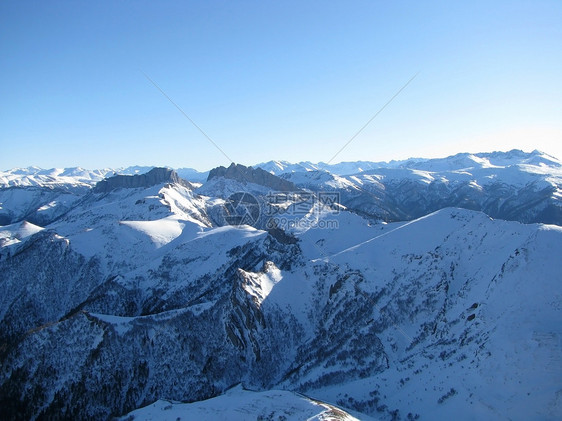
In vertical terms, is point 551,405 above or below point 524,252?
below

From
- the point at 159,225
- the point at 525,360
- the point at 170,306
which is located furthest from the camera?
the point at 159,225

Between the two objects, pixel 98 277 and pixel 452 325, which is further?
pixel 98 277

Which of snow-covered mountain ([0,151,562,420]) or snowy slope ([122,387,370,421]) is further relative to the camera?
snow-covered mountain ([0,151,562,420])

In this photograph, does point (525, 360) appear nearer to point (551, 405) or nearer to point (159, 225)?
point (551, 405)

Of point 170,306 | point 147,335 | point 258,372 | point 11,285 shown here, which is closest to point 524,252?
point 258,372

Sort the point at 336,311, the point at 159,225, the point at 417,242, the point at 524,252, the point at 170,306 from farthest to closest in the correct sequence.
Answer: the point at 159,225 → the point at 170,306 → the point at 417,242 → the point at 336,311 → the point at 524,252

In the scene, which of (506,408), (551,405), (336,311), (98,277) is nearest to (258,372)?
(336,311)

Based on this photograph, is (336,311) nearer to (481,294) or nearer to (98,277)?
(481,294)

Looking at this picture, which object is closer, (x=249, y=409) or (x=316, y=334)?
(x=249, y=409)

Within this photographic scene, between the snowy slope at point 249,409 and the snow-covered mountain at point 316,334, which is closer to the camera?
the snowy slope at point 249,409

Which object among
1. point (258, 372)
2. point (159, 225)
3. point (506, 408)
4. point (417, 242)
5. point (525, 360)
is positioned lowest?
point (258, 372)

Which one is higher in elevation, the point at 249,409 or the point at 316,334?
the point at 249,409
